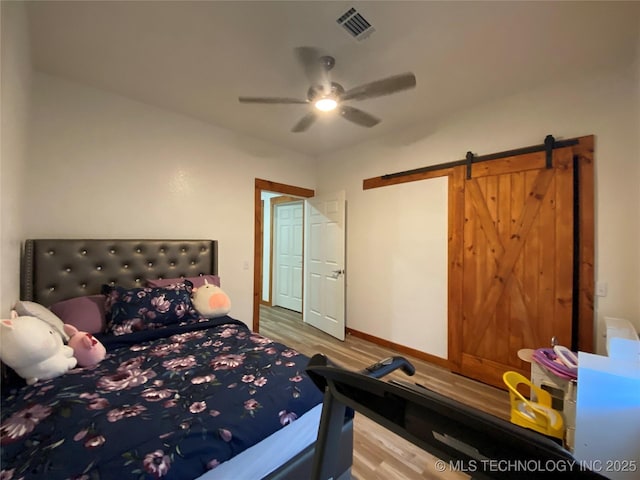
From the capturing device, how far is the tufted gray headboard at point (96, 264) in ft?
6.65

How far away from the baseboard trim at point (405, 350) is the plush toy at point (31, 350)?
302cm

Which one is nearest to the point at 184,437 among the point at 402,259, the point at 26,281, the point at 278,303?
the point at 26,281

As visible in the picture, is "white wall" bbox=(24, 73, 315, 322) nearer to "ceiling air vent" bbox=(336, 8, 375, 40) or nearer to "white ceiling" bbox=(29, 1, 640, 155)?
"white ceiling" bbox=(29, 1, 640, 155)

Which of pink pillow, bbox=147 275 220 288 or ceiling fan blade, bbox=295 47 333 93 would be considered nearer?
ceiling fan blade, bbox=295 47 333 93

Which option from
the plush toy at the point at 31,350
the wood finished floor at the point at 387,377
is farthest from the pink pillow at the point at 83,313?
the wood finished floor at the point at 387,377

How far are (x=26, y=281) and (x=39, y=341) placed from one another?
1.12m

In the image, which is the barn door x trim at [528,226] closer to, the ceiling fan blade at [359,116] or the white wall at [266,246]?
the ceiling fan blade at [359,116]

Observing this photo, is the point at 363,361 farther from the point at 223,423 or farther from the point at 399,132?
the point at 399,132

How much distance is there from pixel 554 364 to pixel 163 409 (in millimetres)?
2321

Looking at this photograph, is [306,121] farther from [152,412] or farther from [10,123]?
[152,412]

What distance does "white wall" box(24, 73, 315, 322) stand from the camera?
2.18 meters

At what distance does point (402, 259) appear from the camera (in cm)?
322

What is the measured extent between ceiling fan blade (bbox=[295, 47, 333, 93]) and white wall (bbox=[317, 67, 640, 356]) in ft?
5.63

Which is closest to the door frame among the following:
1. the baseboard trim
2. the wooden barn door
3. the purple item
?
the baseboard trim
